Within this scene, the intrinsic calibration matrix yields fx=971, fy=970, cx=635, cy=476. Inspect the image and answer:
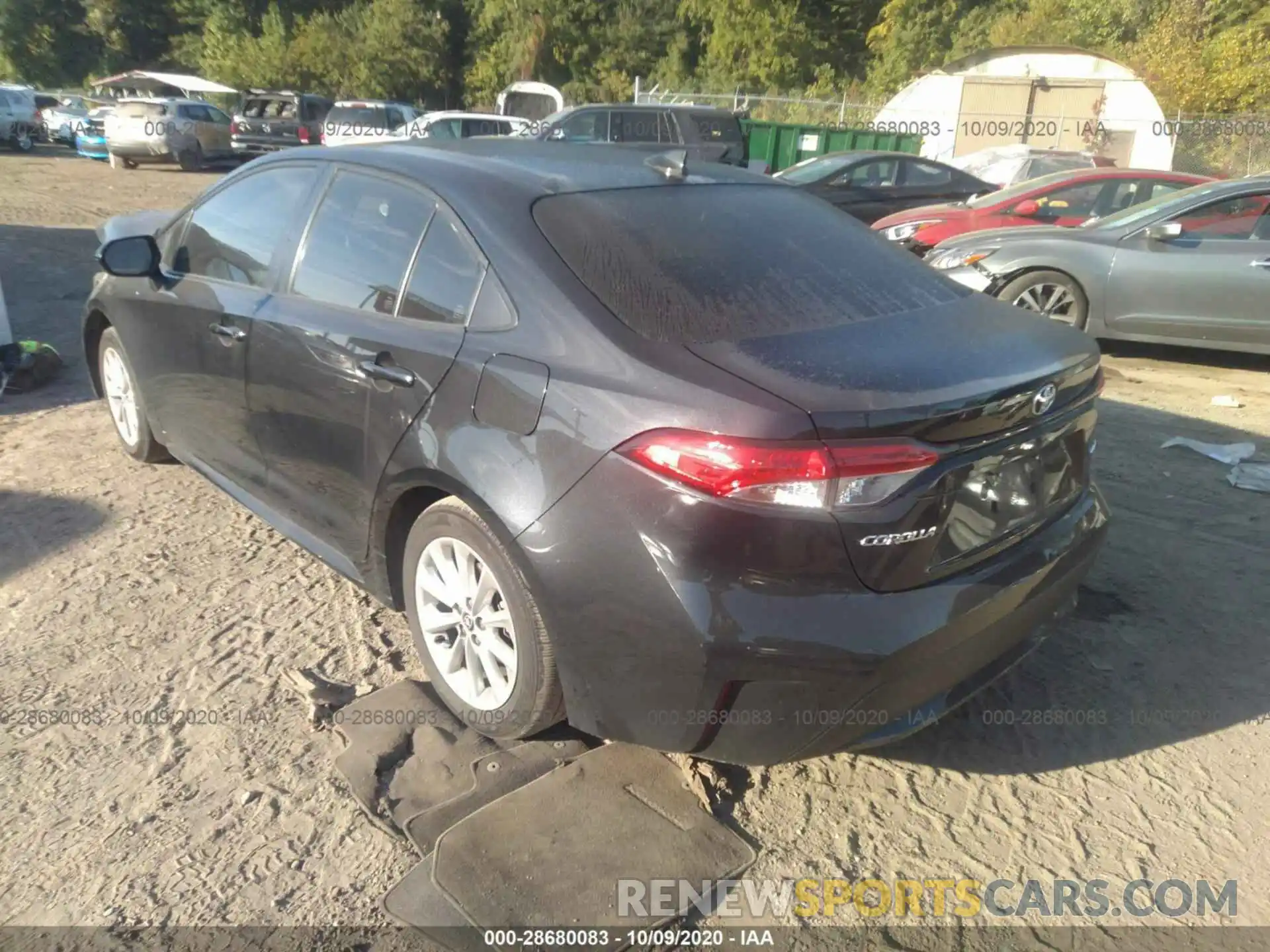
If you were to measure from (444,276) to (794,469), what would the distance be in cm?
127

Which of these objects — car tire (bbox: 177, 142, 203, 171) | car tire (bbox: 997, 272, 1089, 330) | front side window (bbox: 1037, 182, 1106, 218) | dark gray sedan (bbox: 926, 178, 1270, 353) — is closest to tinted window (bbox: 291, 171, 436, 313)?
dark gray sedan (bbox: 926, 178, 1270, 353)

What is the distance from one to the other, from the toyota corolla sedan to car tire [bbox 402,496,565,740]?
12 mm

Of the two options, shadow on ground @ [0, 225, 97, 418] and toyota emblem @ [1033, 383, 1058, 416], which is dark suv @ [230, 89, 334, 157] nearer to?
shadow on ground @ [0, 225, 97, 418]

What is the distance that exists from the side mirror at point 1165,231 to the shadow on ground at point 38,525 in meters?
7.04

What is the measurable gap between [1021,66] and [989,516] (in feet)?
94.3

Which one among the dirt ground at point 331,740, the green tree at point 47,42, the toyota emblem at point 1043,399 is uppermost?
the green tree at point 47,42

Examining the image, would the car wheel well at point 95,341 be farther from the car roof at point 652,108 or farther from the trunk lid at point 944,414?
the car roof at point 652,108

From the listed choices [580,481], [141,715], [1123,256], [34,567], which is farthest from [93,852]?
[1123,256]

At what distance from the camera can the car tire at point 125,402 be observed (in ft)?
14.7

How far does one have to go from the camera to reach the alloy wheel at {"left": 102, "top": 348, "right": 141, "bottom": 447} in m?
4.61

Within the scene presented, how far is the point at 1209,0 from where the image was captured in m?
32.8

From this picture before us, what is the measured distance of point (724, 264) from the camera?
2.79 metres

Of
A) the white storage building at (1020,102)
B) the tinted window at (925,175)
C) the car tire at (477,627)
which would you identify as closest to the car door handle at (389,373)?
the car tire at (477,627)

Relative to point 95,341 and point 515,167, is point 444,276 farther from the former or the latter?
point 95,341
